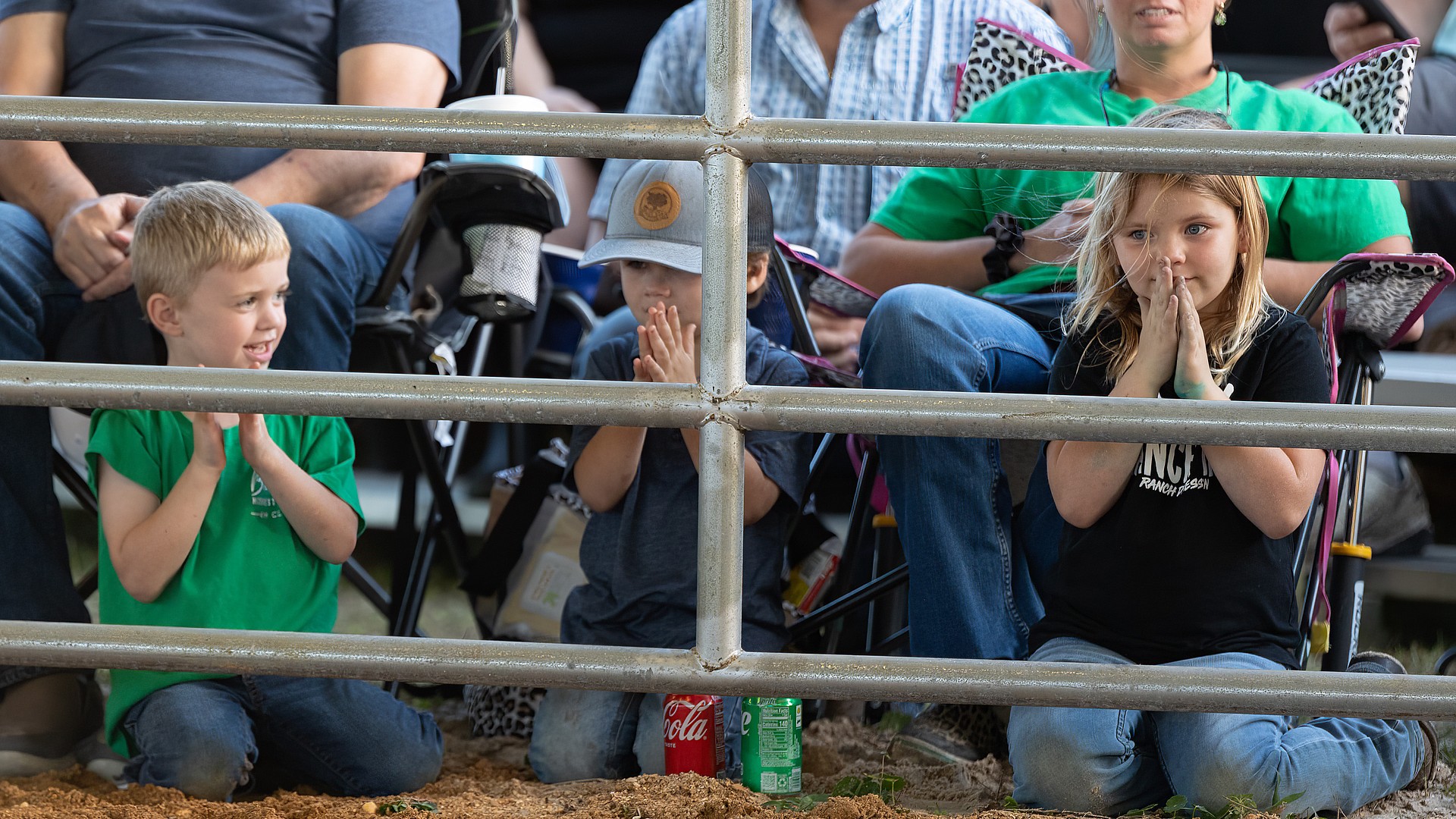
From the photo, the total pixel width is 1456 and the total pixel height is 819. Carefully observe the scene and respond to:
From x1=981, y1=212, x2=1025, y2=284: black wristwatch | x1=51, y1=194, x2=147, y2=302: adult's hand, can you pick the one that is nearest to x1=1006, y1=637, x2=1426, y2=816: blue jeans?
x1=981, y1=212, x2=1025, y2=284: black wristwatch

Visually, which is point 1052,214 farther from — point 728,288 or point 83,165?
point 83,165

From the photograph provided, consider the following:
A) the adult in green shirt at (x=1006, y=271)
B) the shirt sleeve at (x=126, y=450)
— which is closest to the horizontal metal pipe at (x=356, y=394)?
the shirt sleeve at (x=126, y=450)

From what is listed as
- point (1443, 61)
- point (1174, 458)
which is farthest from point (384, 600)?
point (1443, 61)

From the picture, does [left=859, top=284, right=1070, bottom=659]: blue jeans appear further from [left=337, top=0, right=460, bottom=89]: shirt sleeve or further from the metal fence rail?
[left=337, top=0, right=460, bottom=89]: shirt sleeve

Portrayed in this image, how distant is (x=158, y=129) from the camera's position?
47.6 inches

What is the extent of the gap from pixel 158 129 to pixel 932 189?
4.14ft

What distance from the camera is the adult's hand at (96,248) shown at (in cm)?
193

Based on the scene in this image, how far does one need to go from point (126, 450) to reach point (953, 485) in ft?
3.52

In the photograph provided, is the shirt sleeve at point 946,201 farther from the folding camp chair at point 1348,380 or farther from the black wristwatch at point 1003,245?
the folding camp chair at point 1348,380

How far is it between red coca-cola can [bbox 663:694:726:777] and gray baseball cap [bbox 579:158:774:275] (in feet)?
1.97

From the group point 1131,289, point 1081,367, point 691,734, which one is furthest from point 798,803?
point 1131,289

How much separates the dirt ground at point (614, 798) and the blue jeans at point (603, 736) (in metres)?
0.06

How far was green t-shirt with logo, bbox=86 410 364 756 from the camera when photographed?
1.69m

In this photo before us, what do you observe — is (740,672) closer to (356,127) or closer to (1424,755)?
(356,127)
